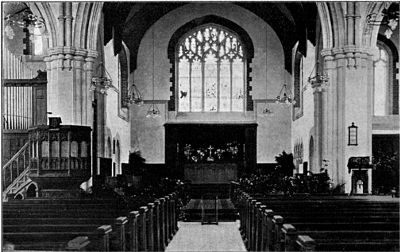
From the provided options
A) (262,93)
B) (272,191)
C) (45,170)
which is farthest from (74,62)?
(262,93)

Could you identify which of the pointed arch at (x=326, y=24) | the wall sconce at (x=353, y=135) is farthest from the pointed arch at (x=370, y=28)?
the wall sconce at (x=353, y=135)

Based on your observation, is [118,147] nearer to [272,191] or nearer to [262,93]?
[262,93]

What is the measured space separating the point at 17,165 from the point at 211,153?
14.5 metres

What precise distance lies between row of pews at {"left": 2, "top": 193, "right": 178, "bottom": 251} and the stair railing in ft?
19.4

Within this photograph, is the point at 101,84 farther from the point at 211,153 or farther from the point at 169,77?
the point at 211,153

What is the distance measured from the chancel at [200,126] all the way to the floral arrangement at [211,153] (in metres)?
0.06

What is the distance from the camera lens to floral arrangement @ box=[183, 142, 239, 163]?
93.5ft

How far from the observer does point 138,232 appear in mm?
7715

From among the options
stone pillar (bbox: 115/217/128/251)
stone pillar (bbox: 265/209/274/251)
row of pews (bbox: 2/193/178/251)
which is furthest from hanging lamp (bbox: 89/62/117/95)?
stone pillar (bbox: 115/217/128/251)

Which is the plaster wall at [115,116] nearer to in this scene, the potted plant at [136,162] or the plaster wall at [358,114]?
the potted plant at [136,162]

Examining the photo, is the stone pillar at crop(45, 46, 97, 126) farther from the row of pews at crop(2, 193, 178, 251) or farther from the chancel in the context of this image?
the row of pews at crop(2, 193, 178, 251)

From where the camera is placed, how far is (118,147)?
86.2ft

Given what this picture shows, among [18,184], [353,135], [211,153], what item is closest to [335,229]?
[18,184]

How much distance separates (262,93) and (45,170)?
59.5 feet
